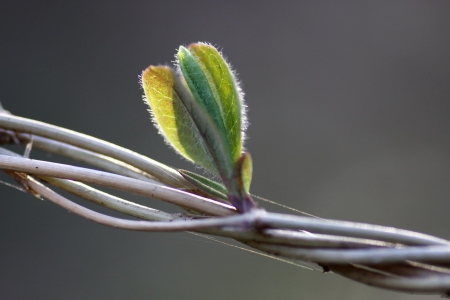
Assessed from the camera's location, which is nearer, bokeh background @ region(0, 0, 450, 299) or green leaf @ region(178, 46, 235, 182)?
green leaf @ region(178, 46, 235, 182)

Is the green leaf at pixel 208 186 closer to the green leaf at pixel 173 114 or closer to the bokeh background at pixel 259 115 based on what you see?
the green leaf at pixel 173 114

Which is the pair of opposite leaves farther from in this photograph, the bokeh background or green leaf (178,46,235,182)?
the bokeh background

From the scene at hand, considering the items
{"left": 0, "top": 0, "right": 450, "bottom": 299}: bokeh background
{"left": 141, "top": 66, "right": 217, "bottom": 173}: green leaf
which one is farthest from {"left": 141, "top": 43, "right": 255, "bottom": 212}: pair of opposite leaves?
{"left": 0, "top": 0, "right": 450, "bottom": 299}: bokeh background

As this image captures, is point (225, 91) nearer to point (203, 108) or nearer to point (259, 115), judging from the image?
point (203, 108)

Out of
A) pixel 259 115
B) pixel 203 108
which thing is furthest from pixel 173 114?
pixel 259 115

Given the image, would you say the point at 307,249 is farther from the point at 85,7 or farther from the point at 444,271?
the point at 85,7

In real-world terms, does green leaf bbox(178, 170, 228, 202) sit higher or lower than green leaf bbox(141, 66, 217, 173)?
lower
